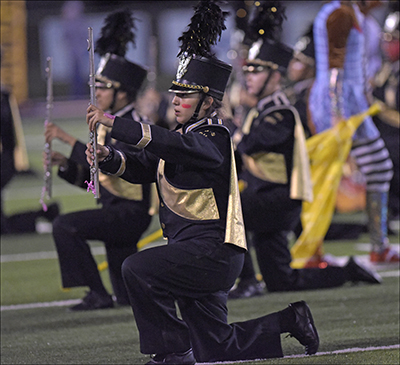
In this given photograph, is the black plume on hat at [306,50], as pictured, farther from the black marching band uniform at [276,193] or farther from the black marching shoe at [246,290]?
the black marching shoe at [246,290]

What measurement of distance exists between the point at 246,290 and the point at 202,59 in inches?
89.7

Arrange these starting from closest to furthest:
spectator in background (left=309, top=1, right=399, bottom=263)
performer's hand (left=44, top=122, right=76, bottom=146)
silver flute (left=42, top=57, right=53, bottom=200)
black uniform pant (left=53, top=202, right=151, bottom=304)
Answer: performer's hand (left=44, top=122, right=76, bottom=146), silver flute (left=42, top=57, right=53, bottom=200), black uniform pant (left=53, top=202, right=151, bottom=304), spectator in background (left=309, top=1, right=399, bottom=263)

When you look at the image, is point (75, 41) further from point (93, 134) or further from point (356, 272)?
point (93, 134)

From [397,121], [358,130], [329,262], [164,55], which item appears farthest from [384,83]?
[164,55]

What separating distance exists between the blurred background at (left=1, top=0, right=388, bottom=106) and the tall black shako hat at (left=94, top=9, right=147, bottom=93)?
1374cm

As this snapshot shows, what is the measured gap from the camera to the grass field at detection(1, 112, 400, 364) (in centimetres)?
457

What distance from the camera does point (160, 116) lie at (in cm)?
1221

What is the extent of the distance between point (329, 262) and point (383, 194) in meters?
0.75

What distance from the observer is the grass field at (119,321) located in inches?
180

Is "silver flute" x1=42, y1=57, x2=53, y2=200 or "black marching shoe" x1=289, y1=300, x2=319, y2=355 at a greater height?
"silver flute" x1=42, y1=57, x2=53, y2=200

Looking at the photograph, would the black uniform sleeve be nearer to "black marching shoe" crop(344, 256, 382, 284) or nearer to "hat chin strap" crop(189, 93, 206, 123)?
"hat chin strap" crop(189, 93, 206, 123)

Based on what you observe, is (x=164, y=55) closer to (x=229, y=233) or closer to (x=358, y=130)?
(x=358, y=130)

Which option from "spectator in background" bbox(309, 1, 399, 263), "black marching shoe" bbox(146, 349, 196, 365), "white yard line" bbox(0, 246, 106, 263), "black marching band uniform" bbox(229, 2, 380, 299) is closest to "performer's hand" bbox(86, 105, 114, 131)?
"black marching shoe" bbox(146, 349, 196, 365)

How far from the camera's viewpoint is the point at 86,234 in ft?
18.6
